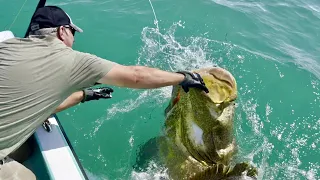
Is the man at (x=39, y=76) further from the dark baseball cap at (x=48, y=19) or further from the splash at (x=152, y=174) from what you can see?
the splash at (x=152, y=174)

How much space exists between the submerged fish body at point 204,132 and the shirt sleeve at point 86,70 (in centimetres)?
113

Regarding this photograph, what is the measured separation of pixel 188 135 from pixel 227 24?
5.17 metres

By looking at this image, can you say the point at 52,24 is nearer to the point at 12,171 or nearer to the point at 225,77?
the point at 12,171

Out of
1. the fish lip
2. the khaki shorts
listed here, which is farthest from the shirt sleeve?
the fish lip

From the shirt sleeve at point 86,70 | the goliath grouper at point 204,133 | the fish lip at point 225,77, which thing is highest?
the shirt sleeve at point 86,70

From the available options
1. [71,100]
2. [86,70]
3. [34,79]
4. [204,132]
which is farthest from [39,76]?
[204,132]

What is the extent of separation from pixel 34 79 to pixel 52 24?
24.7 inches

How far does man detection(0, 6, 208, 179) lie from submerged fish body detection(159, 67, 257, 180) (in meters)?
0.72

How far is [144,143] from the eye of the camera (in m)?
5.75

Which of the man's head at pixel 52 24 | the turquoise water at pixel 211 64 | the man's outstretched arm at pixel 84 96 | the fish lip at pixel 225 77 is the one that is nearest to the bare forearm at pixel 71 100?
the man's outstretched arm at pixel 84 96

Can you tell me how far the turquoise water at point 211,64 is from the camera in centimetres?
584

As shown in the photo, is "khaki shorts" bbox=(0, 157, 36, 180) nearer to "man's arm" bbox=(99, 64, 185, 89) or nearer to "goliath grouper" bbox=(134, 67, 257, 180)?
"man's arm" bbox=(99, 64, 185, 89)

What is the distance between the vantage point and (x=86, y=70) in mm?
3457

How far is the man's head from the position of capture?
3.65 m
